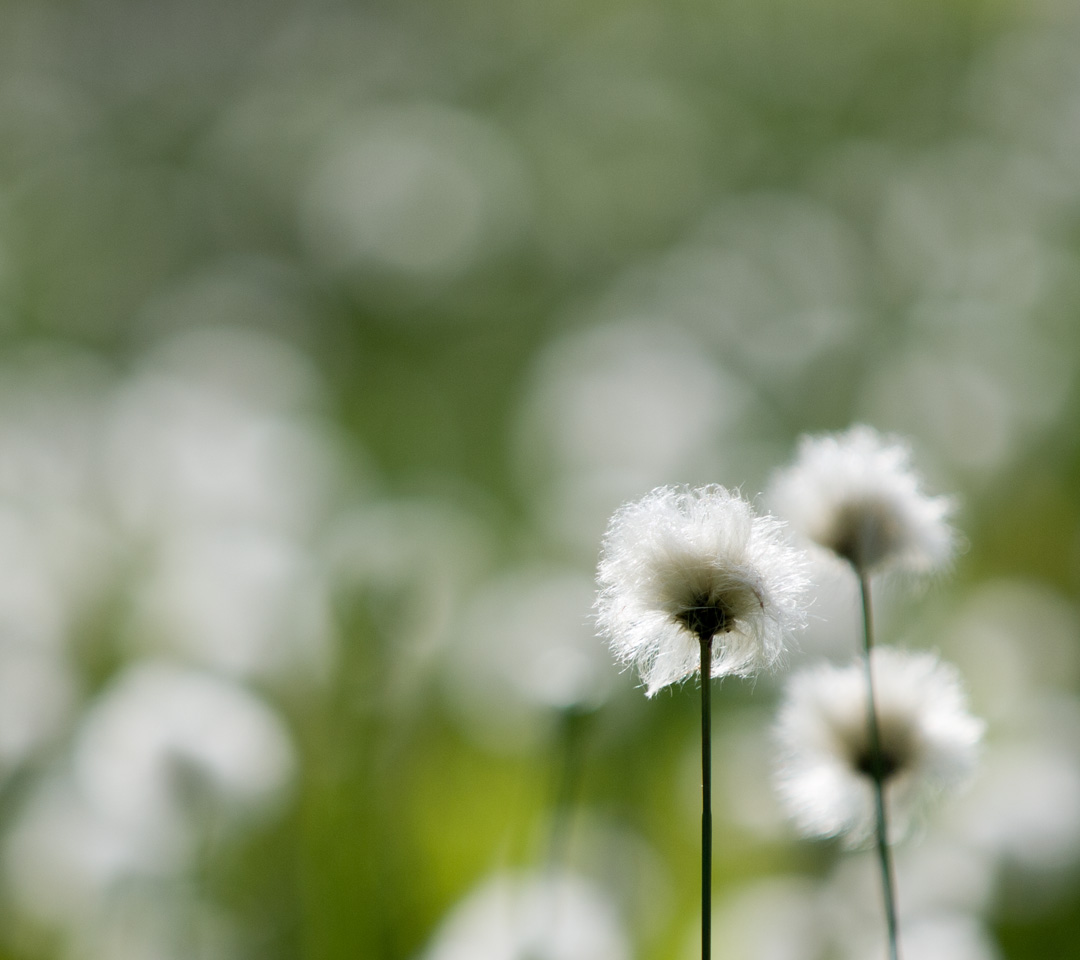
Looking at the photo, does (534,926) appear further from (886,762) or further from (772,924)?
(886,762)

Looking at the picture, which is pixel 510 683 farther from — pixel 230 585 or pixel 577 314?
pixel 577 314

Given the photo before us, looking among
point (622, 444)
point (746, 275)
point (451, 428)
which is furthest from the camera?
point (746, 275)

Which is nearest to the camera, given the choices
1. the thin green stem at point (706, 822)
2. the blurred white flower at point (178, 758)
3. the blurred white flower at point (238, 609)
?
the thin green stem at point (706, 822)

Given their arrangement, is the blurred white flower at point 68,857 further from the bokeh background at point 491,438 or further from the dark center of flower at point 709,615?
the dark center of flower at point 709,615

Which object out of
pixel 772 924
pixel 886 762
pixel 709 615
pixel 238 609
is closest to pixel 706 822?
pixel 709 615

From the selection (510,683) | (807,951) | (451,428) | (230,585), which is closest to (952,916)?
(807,951)

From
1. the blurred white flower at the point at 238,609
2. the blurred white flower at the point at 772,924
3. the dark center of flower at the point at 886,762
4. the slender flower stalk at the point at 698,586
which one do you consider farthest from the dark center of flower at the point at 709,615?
the blurred white flower at the point at 238,609

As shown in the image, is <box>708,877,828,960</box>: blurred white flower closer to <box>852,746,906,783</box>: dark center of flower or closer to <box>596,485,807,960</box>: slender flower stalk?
<box>852,746,906,783</box>: dark center of flower

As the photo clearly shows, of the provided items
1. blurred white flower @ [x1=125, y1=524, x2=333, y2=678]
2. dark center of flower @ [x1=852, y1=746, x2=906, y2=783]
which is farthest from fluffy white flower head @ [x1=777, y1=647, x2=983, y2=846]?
blurred white flower @ [x1=125, y1=524, x2=333, y2=678]
